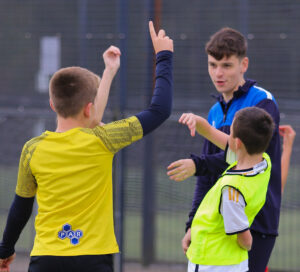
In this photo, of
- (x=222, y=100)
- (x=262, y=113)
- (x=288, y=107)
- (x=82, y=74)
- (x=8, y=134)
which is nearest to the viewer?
(x=82, y=74)

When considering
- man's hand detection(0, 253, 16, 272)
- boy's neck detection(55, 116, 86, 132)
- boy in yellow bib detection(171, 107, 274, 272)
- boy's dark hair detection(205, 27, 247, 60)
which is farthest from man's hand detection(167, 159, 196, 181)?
man's hand detection(0, 253, 16, 272)

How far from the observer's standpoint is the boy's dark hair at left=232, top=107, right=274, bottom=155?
9.66 ft

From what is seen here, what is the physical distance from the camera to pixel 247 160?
2988mm

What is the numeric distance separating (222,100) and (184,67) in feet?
8.22

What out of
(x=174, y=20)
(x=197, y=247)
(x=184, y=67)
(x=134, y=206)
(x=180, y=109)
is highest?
(x=174, y=20)

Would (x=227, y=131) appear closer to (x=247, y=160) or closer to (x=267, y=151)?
(x=267, y=151)

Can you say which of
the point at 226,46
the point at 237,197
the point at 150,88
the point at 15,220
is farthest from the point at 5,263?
the point at 150,88

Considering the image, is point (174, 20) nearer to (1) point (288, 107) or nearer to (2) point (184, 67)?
(2) point (184, 67)

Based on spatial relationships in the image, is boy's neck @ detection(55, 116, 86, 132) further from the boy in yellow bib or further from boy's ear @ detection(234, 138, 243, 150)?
boy's ear @ detection(234, 138, 243, 150)

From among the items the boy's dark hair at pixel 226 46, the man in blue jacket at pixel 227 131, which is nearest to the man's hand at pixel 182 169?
the man in blue jacket at pixel 227 131

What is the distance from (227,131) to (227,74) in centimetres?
31

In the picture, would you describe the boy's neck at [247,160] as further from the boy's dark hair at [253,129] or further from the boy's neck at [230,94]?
the boy's neck at [230,94]

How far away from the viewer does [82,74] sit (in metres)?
2.79

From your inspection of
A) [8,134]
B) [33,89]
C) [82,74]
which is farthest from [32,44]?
[82,74]
